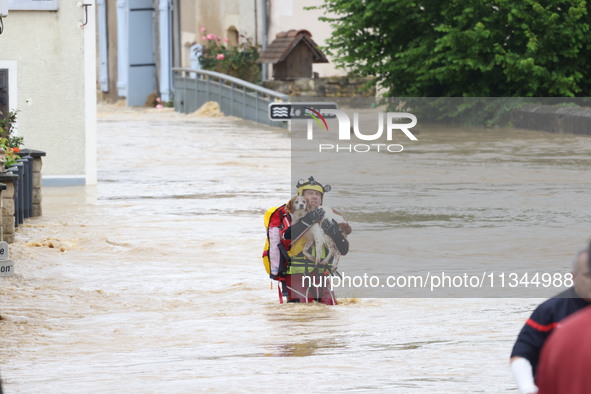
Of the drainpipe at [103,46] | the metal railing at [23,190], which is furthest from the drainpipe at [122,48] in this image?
Result: the metal railing at [23,190]

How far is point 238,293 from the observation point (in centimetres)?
1084

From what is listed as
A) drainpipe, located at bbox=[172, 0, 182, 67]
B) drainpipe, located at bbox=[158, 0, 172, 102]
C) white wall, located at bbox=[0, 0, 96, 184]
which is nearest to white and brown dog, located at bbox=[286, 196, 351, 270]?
white wall, located at bbox=[0, 0, 96, 184]

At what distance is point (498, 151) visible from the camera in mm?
23844

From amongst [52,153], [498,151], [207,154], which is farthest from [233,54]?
[52,153]

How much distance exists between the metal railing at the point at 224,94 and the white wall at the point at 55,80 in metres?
14.2

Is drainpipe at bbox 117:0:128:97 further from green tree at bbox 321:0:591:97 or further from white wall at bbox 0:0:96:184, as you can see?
white wall at bbox 0:0:96:184

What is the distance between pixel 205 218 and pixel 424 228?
9.26 ft

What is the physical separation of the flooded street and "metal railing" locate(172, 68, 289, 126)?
12.1 metres

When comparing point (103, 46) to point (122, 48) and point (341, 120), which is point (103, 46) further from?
point (341, 120)

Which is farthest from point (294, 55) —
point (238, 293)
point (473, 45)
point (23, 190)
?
point (238, 293)

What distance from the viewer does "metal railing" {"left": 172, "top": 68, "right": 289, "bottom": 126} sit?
115 feet

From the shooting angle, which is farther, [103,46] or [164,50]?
[103,46]

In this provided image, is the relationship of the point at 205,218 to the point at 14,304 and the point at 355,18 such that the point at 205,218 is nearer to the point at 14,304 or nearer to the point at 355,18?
the point at 14,304

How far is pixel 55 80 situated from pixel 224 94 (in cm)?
1889
